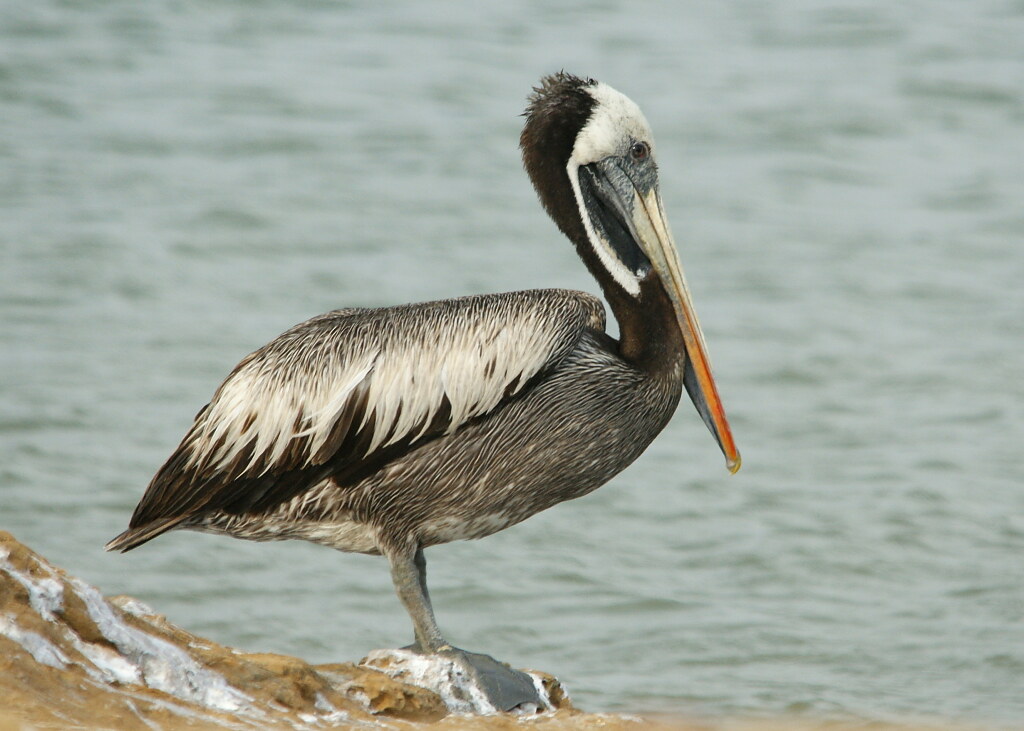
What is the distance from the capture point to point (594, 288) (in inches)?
409

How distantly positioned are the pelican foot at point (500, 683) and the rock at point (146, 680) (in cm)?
8

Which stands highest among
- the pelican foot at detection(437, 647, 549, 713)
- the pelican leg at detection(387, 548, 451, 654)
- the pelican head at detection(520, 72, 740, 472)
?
the pelican head at detection(520, 72, 740, 472)

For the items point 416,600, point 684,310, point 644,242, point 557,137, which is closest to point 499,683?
point 416,600

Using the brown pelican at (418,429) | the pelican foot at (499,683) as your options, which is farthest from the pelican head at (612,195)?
the pelican foot at (499,683)

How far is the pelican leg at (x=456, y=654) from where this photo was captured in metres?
4.39

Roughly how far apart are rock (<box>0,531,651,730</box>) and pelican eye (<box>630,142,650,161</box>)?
172 centimetres

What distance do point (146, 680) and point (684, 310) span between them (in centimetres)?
203

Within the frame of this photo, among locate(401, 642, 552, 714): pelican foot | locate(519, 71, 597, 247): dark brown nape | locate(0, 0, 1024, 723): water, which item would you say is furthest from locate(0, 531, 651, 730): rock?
locate(0, 0, 1024, 723): water

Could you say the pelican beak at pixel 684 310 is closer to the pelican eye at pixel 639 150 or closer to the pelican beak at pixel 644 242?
the pelican beak at pixel 644 242

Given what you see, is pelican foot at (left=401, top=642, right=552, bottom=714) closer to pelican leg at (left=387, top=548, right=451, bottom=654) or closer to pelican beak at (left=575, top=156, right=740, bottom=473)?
pelican leg at (left=387, top=548, right=451, bottom=654)

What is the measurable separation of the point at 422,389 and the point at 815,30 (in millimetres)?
12125

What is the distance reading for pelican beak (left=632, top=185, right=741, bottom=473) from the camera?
4.92 metres

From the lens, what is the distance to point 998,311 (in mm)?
10492

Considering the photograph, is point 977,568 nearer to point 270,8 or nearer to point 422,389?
point 422,389
